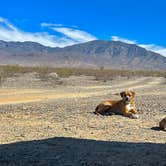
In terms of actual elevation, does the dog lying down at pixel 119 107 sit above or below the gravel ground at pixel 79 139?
above

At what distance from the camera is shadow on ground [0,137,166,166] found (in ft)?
33.2

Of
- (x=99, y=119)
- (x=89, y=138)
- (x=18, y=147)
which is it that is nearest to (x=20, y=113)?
(x=99, y=119)

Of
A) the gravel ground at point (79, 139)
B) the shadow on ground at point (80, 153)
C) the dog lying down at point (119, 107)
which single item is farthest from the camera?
the dog lying down at point (119, 107)

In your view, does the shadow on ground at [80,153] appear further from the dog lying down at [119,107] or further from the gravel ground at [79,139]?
the dog lying down at [119,107]

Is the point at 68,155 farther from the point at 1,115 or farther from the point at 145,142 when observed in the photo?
the point at 1,115

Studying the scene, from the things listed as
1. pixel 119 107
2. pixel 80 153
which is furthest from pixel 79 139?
pixel 119 107

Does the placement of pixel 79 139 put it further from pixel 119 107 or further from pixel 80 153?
pixel 119 107

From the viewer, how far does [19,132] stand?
1520 cm

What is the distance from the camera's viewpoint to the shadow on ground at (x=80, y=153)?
10.1m

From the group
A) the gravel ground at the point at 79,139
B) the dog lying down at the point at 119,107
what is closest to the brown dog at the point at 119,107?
the dog lying down at the point at 119,107

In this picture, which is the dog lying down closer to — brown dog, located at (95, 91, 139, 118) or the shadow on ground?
brown dog, located at (95, 91, 139, 118)

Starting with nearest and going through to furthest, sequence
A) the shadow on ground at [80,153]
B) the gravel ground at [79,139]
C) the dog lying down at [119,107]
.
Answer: the shadow on ground at [80,153]
the gravel ground at [79,139]
the dog lying down at [119,107]

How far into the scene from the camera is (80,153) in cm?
1118

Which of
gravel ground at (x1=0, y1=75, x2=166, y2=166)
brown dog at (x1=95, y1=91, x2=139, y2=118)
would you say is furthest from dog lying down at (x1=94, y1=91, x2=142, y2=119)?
gravel ground at (x1=0, y1=75, x2=166, y2=166)
